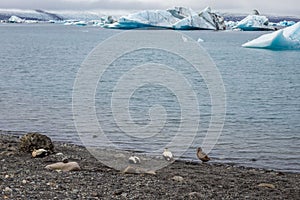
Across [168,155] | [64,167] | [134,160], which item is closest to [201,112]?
[168,155]

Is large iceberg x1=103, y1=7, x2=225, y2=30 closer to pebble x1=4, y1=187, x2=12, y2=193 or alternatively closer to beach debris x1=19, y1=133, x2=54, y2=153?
beach debris x1=19, y1=133, x2=54, y2=153

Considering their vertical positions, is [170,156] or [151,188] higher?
[151,188]

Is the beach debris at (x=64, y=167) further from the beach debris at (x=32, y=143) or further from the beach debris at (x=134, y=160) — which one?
the beach debris at (x=134, y=160)

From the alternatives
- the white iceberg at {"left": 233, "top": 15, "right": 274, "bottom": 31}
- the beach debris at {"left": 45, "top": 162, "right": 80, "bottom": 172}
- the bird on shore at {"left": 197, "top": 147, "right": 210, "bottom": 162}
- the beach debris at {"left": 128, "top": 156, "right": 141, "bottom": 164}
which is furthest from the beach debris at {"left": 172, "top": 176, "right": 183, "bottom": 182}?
the white iceberg at {"left": 233, "top": 15, "right": 274, "bottom": 31}

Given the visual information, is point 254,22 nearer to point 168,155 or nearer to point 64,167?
point 168,155

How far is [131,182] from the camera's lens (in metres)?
6.24

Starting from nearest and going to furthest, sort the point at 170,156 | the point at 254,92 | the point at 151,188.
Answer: the point at 151,188, the point at 170,156, the point at 254,92

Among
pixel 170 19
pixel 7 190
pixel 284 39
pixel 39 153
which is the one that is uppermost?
pixel 7 190

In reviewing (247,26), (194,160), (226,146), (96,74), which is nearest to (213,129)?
(226,146)

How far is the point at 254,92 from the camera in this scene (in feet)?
64.7

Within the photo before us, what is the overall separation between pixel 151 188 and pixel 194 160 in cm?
364

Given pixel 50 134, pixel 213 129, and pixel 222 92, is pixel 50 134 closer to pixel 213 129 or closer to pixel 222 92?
pixel 213 129

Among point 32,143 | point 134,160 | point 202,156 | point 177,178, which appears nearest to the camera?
point 177,178

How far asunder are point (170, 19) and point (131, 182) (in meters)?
64.8
